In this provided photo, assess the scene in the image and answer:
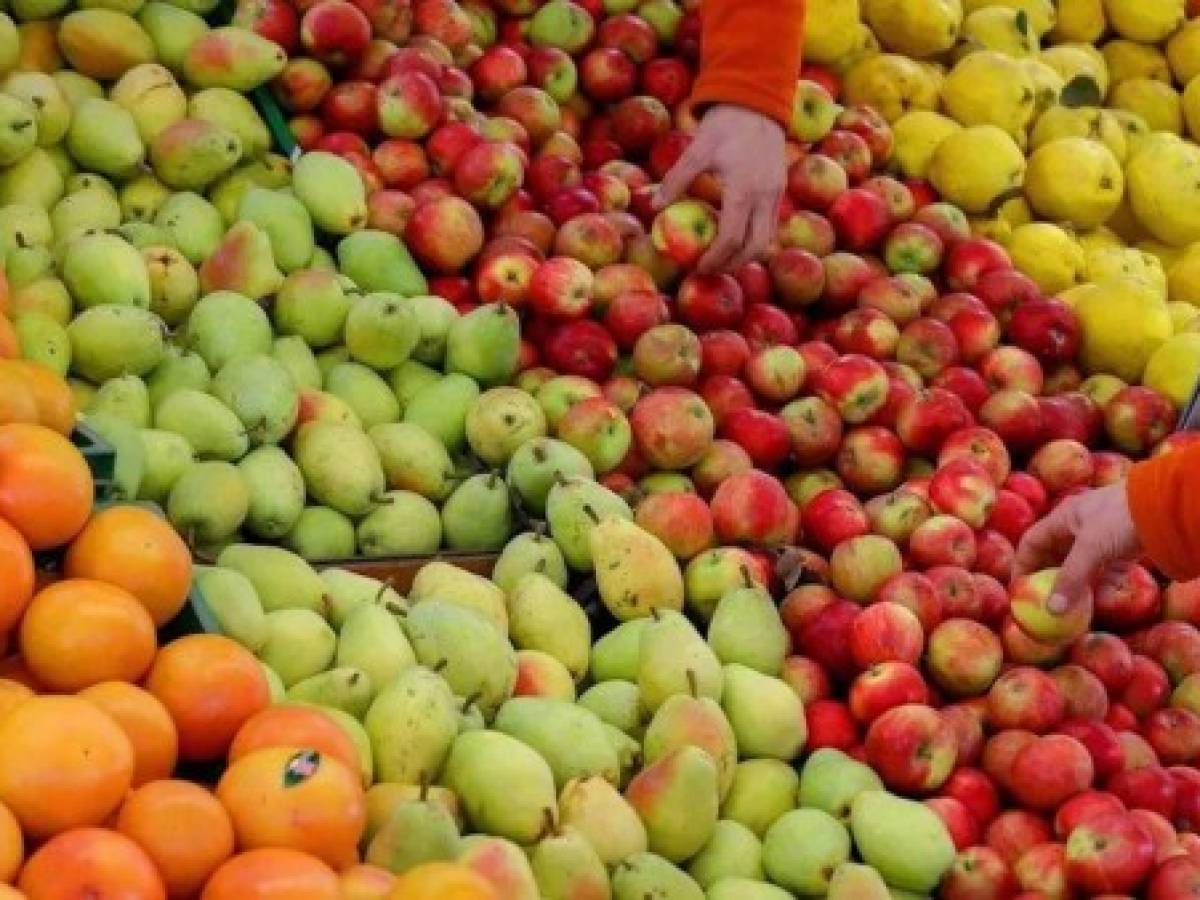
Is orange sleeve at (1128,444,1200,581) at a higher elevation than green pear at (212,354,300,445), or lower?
higher

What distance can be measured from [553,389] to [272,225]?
52 centimetres

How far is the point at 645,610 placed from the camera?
8.02 ft

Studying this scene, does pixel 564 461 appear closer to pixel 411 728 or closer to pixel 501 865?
pixel 411 728

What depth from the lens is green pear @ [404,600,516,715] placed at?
6.99 feet

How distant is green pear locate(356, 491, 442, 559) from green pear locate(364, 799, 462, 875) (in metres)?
0.87

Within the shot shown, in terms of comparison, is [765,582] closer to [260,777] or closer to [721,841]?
[721,841]

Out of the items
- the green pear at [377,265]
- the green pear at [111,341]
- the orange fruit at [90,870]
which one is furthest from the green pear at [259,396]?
the orange fruit at [90,870]

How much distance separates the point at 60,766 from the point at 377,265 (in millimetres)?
1576

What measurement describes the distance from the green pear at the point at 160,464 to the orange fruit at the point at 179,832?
0.91 meters

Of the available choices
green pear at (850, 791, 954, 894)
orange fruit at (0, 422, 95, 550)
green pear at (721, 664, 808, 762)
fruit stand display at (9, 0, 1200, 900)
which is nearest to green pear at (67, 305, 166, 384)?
fruit stand display at (9, 0, 1200, 900)

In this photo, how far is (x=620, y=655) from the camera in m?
2.36

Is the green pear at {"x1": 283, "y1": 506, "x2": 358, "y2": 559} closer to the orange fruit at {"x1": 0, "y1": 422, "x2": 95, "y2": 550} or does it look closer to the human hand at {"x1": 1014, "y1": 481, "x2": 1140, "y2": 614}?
the orange fruit at {"x1": 0, "y1": 422, "x2": 95, "y2": 550}

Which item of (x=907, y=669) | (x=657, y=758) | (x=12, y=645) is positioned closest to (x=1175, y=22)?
(x=907, y=669)

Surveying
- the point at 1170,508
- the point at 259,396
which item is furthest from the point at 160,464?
the point at 1170,508
